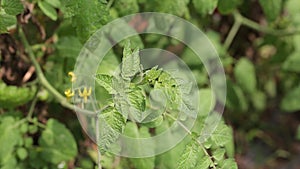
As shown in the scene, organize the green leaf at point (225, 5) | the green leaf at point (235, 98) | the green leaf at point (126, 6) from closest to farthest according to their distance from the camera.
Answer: the green leaf at point (126, 6), the green leaf at point (225, 5), the green leaf at point (235, 98)

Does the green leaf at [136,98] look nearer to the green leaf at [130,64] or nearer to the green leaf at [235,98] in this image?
the green leaf at [130,64]

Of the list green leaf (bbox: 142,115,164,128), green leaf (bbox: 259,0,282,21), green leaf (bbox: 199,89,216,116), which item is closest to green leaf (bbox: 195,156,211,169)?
green leaf (bbox: 142,115,164,128)

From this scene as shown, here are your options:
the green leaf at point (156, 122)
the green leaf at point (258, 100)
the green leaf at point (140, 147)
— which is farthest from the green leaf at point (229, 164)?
the green leaf at point (258, 100)

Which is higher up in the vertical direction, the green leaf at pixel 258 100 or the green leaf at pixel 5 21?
the green leaf at pixel 5 21

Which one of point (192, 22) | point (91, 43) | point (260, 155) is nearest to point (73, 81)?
point (91, 43)

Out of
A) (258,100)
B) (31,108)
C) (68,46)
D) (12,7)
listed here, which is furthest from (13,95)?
(258,100)

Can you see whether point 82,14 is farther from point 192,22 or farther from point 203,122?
point 192,22

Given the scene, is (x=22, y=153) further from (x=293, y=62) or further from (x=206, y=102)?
(x=293, y=62)
